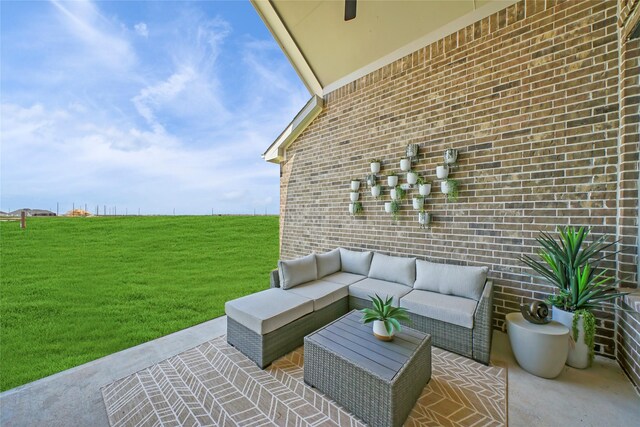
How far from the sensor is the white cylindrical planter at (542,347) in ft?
7.21

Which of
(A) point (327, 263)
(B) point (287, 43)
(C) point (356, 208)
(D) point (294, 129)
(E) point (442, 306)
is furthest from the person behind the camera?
(D) point (294, 129)

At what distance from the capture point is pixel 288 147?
6043 mm

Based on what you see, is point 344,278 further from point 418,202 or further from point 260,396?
point 260,396

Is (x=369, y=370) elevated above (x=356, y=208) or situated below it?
below

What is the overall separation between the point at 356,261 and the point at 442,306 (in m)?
1.70

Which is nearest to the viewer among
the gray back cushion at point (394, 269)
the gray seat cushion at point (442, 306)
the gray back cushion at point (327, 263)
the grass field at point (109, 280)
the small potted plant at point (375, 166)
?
the gray seat cushion at point (442, 306)

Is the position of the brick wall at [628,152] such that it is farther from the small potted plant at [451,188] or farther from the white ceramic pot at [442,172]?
the white ceramic pot at [442,172]

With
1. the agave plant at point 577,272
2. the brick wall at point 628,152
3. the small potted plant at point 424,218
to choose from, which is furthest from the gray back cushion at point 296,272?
the brick wall at point 628,152

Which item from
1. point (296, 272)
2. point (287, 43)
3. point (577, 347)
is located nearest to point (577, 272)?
point (577, 347)

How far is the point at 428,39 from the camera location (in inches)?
148

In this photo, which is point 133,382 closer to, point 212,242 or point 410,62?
point 410,62

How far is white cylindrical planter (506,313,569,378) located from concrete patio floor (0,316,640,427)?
0.33 feet

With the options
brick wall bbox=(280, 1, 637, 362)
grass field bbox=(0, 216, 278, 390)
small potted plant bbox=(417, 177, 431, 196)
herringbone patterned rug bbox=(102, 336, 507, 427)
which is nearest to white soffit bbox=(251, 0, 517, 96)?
brick wall bbox=(280, 1, 637, 362)

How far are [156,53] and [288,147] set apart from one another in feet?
10.3
